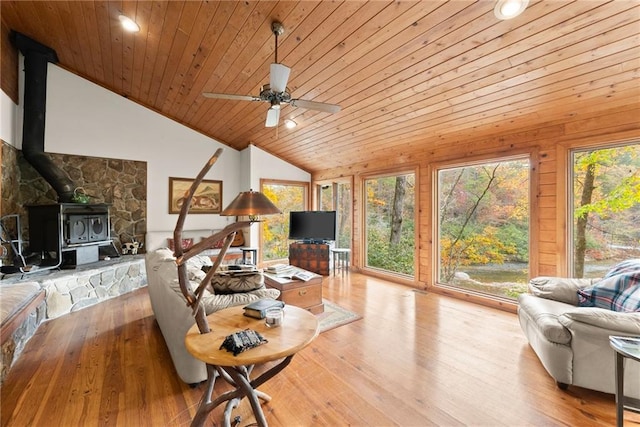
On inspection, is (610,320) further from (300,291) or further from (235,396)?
(300,291)

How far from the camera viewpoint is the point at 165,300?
7.65 feet

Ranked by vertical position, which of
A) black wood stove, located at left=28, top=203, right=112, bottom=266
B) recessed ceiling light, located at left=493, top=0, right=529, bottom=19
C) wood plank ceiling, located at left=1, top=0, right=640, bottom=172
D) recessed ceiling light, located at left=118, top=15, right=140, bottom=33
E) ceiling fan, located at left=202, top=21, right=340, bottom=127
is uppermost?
recessed ceiling light, located at left=118, top=15, right=140, bottom=33

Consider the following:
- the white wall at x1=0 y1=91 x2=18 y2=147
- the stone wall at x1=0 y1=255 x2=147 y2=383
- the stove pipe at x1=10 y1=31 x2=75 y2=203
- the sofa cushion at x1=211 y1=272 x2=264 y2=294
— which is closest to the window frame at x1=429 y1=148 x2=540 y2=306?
the sofa cushion at x1=211 y1=272 x2=264 y2=294

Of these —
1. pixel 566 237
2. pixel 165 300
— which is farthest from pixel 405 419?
pixel 566 237

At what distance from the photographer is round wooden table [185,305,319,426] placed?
4.35 ft

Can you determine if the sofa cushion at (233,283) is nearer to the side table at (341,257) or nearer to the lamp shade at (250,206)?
the lamp shade at (250,206)

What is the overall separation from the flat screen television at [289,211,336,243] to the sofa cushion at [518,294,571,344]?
11.2 ft

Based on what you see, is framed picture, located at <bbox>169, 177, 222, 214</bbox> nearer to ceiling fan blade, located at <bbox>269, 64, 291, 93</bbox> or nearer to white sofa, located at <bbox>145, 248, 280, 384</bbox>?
white sofa, located at <bbox>145, 248, 280, 384</bbox>

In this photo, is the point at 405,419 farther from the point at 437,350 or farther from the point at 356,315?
the point at 356,315

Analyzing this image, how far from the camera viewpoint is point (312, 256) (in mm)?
5523

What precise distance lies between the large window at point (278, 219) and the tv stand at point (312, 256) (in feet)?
2.73

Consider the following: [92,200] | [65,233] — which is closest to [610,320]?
[65,233]

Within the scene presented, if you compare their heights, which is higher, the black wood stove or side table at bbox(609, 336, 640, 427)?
the black wood stove

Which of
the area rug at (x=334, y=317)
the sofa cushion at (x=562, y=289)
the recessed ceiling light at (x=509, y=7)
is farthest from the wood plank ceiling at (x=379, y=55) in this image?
the area rug at (x=334, y=317)
